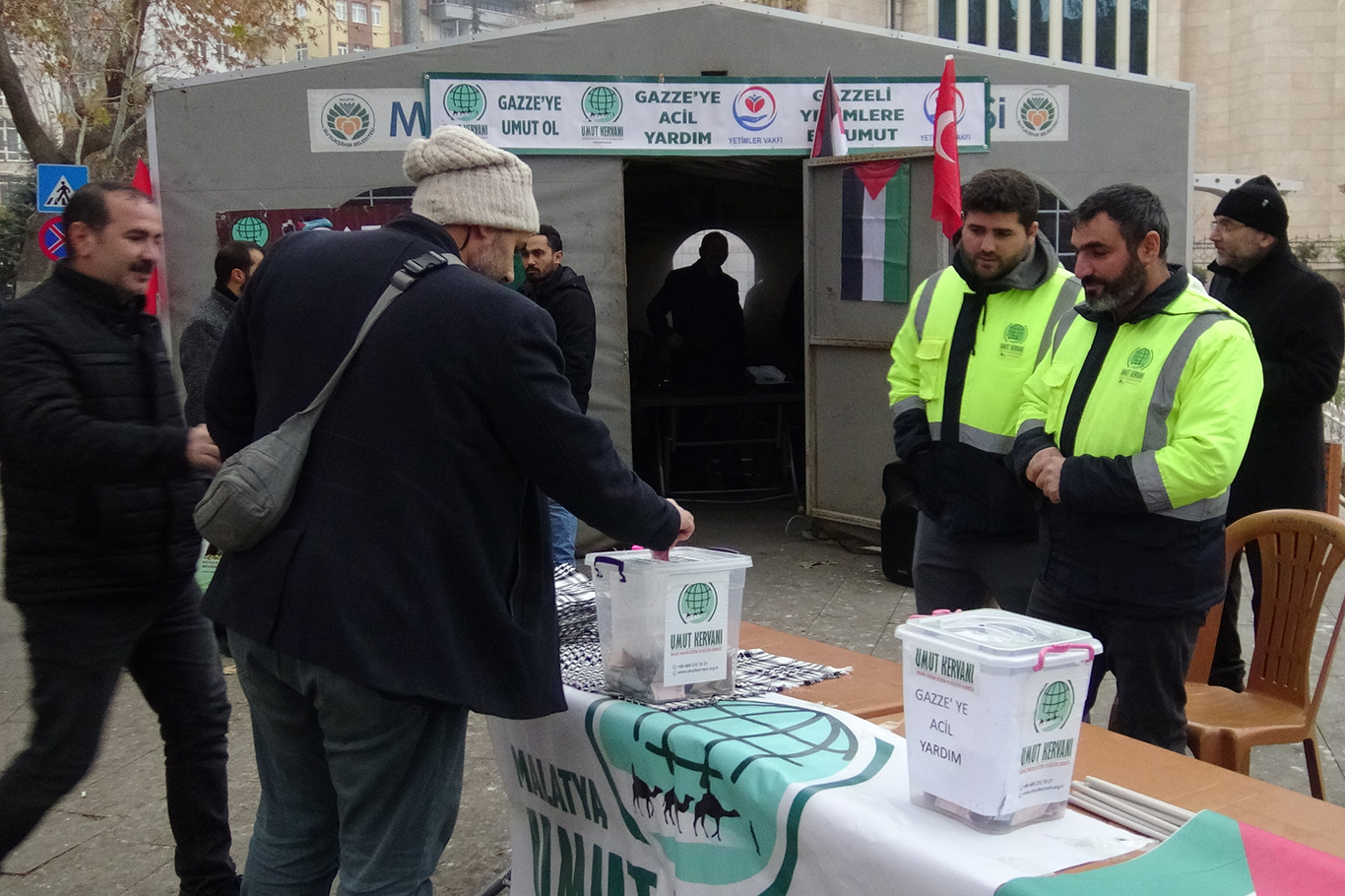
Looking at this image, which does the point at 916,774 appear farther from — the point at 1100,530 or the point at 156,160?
the point at 156,160

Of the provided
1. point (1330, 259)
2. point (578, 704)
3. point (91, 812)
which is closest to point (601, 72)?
point (91, 812)

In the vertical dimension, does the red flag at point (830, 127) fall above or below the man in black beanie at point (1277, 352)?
above

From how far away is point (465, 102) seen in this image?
22.8ft

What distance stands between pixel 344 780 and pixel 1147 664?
185 centimetres

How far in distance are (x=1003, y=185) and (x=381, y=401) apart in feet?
6.49

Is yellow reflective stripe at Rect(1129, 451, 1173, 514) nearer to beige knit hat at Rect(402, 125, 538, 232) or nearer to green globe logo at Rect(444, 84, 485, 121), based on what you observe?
beige knit hat at Rect(402, 125, 538, 232)

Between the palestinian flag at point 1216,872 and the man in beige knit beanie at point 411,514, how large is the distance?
38.1 inches

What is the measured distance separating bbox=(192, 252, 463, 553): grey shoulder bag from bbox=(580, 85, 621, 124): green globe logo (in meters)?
5.21

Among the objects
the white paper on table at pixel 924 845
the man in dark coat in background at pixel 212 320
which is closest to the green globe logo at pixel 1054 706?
the white paper on table at pixel 924 845

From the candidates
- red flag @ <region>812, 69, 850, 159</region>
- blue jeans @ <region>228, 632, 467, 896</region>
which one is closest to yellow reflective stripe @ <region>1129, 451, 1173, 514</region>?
blue jeans @ <region>228, 632, 467, 896</region>

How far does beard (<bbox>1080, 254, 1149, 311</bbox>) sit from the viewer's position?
291 cm

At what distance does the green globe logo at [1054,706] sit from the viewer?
1754 mm

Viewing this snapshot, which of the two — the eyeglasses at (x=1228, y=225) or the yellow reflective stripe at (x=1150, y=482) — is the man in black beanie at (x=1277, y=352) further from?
the yellow reflective stripe at (x=1150, y=482)

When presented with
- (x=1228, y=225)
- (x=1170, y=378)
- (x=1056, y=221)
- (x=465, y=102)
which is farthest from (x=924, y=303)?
(x=1056, y=221)
